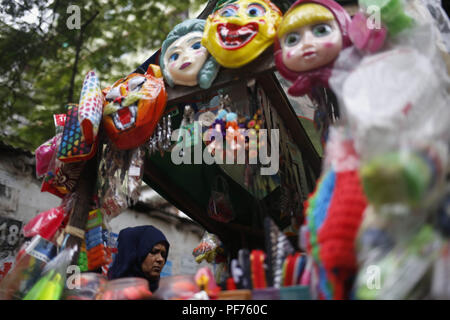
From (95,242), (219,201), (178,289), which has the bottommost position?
(178,289)

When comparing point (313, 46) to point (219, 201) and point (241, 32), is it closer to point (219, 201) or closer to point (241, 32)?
point (241, 32)

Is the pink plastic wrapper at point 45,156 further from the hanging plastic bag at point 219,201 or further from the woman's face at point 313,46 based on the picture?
the woman's face at point 313,46

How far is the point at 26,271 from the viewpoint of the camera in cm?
258

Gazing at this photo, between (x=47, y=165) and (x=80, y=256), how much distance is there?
0.86 metres

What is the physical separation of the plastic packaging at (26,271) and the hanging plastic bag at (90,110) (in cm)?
77

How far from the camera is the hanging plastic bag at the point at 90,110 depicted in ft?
9.29

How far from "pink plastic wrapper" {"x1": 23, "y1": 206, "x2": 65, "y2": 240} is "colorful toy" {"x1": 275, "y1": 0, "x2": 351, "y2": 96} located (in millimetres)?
1808

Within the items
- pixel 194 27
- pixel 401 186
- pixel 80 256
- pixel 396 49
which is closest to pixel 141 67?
pixel 194 27

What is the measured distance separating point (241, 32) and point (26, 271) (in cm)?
198

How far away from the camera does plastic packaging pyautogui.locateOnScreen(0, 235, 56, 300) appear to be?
2539 millimetres

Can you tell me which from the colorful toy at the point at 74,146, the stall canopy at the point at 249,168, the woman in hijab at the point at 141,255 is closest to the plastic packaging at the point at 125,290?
the stall canopy at the point at 249,168

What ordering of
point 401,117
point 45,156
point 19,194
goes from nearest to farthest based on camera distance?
point 401,117, point 45,156, point 19,194

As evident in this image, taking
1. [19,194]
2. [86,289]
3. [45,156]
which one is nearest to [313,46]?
[86,289]

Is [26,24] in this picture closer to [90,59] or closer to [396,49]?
[90,59]
